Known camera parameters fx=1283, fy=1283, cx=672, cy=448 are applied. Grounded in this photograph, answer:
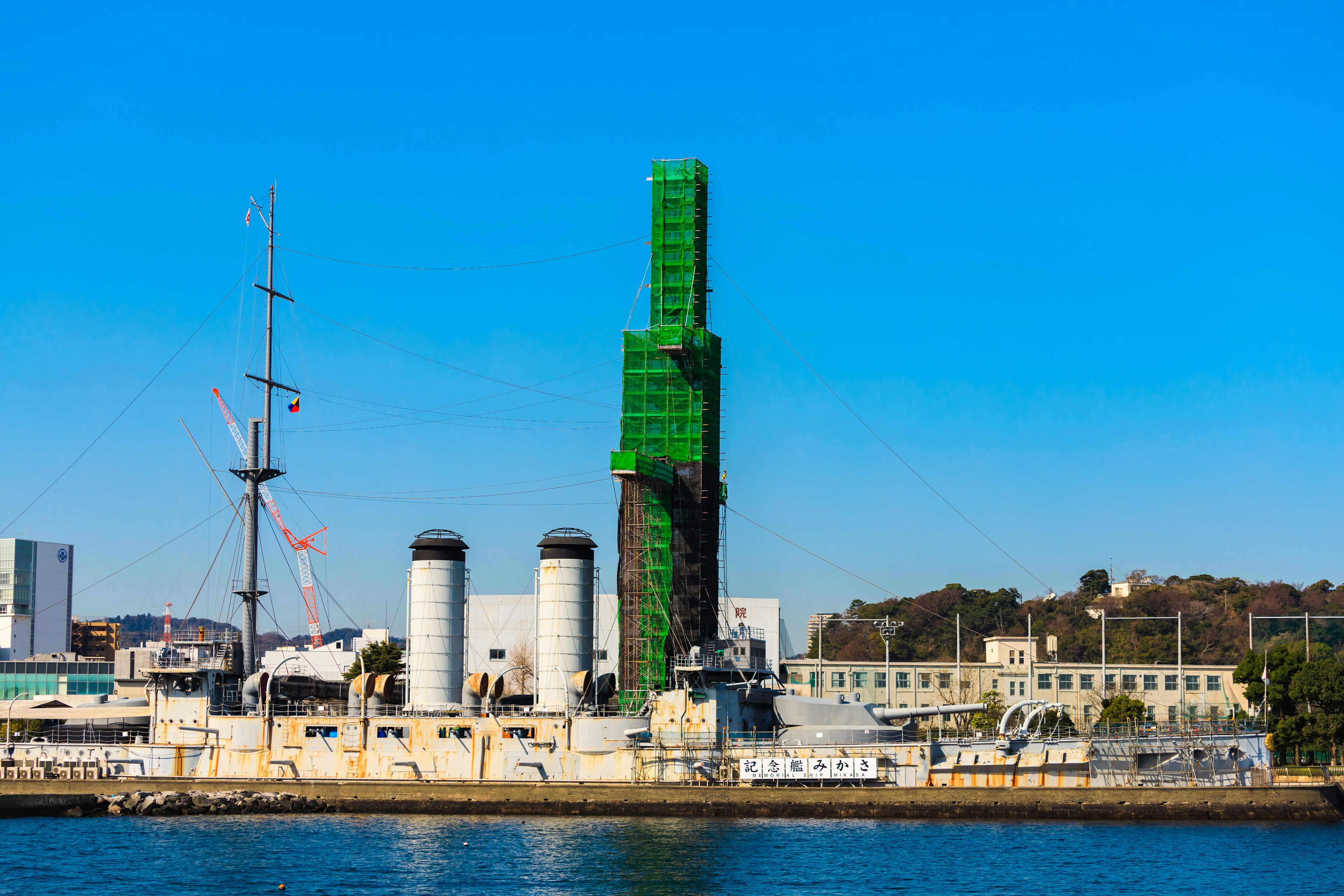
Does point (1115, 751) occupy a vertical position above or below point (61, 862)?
above

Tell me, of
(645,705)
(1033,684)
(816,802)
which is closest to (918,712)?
(816,802)

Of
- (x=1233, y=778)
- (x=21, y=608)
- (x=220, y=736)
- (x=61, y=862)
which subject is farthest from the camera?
(x=21, y=608)

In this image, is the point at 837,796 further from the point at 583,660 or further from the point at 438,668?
the point at 438,668

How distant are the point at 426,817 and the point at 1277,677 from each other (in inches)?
1902

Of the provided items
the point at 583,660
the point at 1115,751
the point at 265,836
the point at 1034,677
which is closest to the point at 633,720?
the point at 583,660

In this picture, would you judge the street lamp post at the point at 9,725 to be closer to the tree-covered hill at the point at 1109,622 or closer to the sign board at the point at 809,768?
the sign board at the point at 809,768

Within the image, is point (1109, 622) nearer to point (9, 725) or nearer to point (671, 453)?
Result: point (671, 453)

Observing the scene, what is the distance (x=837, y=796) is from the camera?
157ft

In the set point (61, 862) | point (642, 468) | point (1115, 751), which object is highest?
point (642, 468)

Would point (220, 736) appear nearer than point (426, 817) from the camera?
No

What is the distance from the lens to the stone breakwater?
165 ft

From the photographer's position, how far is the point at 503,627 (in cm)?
10369

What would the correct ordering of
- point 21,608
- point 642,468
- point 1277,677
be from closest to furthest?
point 642,468 → point 1277,677 → point 21,608

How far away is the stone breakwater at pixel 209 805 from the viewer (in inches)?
1975
